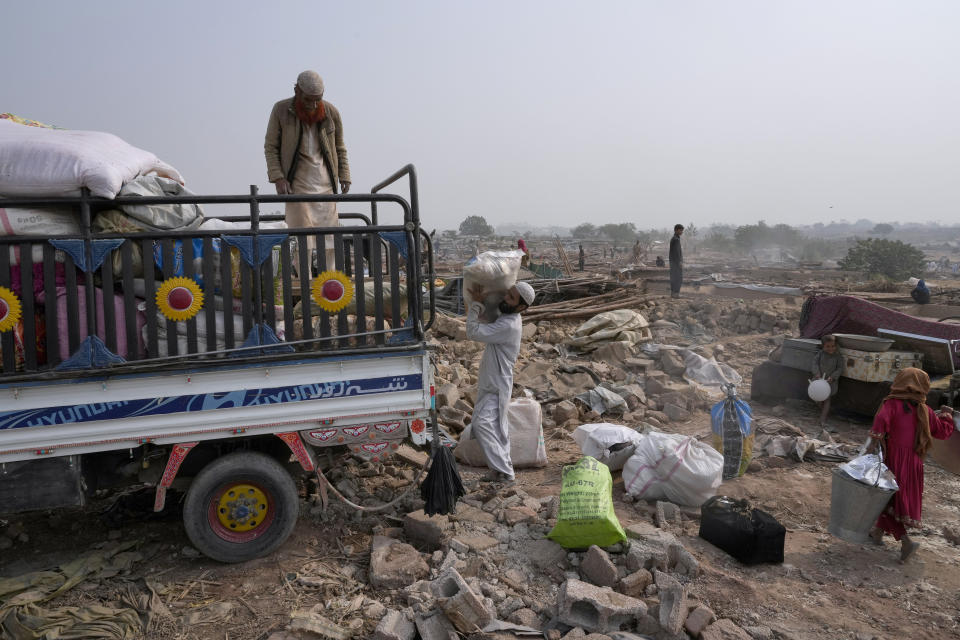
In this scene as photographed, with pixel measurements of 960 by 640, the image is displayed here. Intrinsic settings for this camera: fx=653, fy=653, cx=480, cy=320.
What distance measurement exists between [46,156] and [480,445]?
3698mm

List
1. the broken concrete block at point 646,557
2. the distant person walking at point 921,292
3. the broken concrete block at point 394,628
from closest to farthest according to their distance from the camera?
the broken concrete block at point 394,628, the broken concrete block at point 646,557, the distant person walking at point 921,292

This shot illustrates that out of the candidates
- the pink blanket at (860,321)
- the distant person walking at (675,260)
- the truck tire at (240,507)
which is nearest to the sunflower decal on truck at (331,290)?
the truck tire at (240,507)

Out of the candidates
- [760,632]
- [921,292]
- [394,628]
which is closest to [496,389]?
[394,628]

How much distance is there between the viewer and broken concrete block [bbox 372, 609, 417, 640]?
328 centimetres

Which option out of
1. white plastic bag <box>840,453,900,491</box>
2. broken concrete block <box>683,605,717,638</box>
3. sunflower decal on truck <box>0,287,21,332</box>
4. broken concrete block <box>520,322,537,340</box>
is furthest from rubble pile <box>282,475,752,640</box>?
broken concrete block <box>520,322,537,340</box>

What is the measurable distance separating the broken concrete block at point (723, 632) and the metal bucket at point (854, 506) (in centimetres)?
154

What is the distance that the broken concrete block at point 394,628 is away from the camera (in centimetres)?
Result: 328

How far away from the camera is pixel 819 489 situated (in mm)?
5613

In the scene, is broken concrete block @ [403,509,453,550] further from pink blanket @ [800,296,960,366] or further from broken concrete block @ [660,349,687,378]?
broken concrete block @ [660,349,687,378]

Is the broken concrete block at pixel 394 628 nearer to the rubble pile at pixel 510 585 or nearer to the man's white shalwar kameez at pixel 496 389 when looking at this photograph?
the rubble pile at pixel 510 585

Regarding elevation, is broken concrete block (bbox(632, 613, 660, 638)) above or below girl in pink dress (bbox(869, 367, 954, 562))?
below

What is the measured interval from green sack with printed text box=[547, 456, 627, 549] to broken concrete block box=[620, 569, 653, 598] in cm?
38

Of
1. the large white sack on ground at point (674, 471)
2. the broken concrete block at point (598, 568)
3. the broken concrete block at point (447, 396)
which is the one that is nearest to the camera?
the broken concrete block at point (598, 568)

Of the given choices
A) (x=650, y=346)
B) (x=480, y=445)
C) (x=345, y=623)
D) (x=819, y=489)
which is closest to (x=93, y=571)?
(x=345, y=623)
